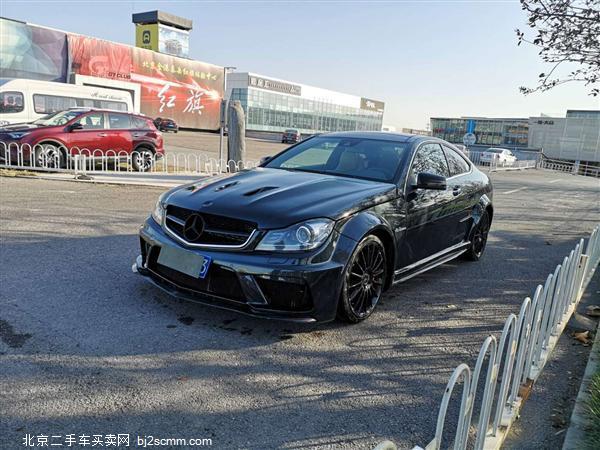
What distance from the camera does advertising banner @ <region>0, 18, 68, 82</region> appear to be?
95.0 ft

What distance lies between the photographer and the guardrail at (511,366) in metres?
2.03

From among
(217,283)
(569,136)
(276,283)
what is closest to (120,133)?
(217,283)

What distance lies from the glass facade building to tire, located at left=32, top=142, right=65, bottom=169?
215 ft

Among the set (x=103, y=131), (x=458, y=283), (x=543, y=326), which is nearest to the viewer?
(x=543, y=326)

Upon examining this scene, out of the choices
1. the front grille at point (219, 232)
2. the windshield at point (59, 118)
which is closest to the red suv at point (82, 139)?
the windshield at point (59, 118)

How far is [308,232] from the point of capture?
3475mm

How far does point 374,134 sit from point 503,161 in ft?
104

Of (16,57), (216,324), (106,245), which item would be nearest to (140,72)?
(16,57)

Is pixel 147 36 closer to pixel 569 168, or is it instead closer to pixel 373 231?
pixel 569 168

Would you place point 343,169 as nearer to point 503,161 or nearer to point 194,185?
point 194,185

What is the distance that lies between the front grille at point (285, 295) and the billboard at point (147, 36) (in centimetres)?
6507

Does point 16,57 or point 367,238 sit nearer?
point 367,238

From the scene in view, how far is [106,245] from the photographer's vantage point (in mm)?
5875

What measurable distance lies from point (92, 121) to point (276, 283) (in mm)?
11467
